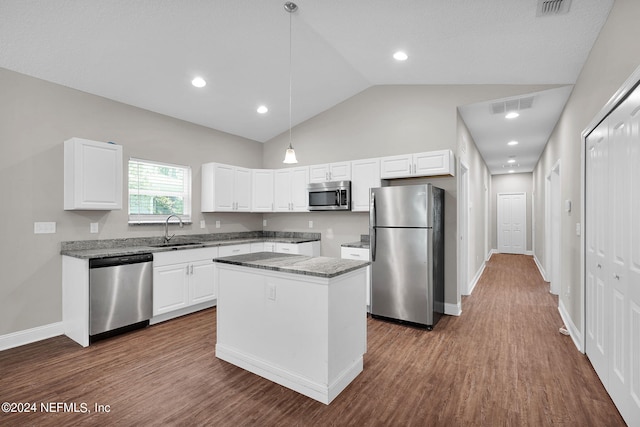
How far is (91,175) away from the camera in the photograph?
339 cm

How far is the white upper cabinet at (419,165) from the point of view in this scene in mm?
3836

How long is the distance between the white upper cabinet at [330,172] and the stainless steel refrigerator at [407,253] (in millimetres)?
837

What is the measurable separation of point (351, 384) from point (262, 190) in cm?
370

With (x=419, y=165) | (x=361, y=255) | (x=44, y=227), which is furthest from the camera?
(x=361, y=255)

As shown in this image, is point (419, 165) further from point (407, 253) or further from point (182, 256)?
point (182, 256)

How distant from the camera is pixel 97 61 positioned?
320 cm

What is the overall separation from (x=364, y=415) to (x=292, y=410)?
0.48 m

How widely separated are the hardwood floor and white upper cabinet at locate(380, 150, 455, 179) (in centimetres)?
191

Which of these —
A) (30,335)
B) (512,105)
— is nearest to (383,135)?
(512,105)

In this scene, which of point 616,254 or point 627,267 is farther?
point 616,254

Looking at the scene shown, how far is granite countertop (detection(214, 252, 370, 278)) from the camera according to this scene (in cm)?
223

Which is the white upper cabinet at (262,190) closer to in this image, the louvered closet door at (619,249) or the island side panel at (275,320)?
the island side panel at (275,320)

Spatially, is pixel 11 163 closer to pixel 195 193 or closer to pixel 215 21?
pixel 195 193

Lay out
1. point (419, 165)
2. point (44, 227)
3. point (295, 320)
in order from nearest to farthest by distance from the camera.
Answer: point (295, 320), point (44, 227), point (419, 165)
